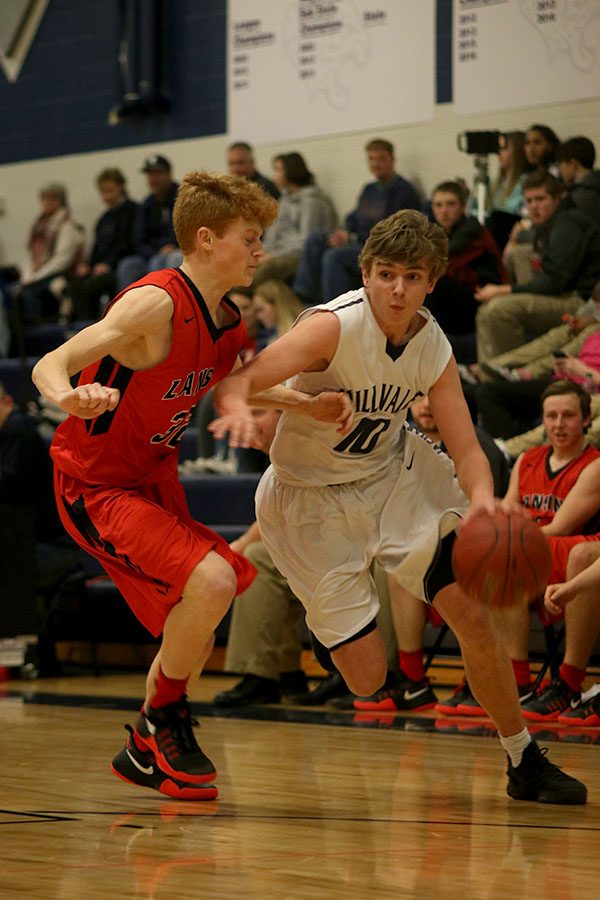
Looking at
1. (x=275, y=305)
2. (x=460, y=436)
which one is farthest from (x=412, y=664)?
(x=275, y=305)

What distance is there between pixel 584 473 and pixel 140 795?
2.67 meters

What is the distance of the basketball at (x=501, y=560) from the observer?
3.58 m

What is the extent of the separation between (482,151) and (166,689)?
250 inches

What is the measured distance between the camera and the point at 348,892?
8.99 ft

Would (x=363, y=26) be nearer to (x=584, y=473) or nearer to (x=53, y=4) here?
(x=53, y=4)

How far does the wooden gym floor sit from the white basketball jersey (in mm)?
948

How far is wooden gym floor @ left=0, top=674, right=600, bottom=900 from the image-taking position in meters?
2.84

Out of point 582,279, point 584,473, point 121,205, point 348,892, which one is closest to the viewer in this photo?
point 348,892

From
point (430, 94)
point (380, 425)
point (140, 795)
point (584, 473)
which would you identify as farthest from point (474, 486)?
point (430, 94)

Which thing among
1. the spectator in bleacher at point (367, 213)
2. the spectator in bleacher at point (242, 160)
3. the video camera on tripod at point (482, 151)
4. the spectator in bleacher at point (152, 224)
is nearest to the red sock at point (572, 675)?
the video camera on tripod at point (482, 151)

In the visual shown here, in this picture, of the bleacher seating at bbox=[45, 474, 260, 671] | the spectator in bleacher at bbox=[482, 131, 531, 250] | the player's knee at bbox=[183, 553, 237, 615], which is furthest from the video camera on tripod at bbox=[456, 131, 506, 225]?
the player's knee at bbox=[183, 553, 237, 615]

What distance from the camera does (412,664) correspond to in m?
6.23

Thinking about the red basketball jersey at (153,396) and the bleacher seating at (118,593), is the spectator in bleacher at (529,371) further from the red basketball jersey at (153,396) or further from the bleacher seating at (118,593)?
the red basketball jersey at (153,396)

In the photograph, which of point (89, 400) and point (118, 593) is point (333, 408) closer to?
point (89, 400)
